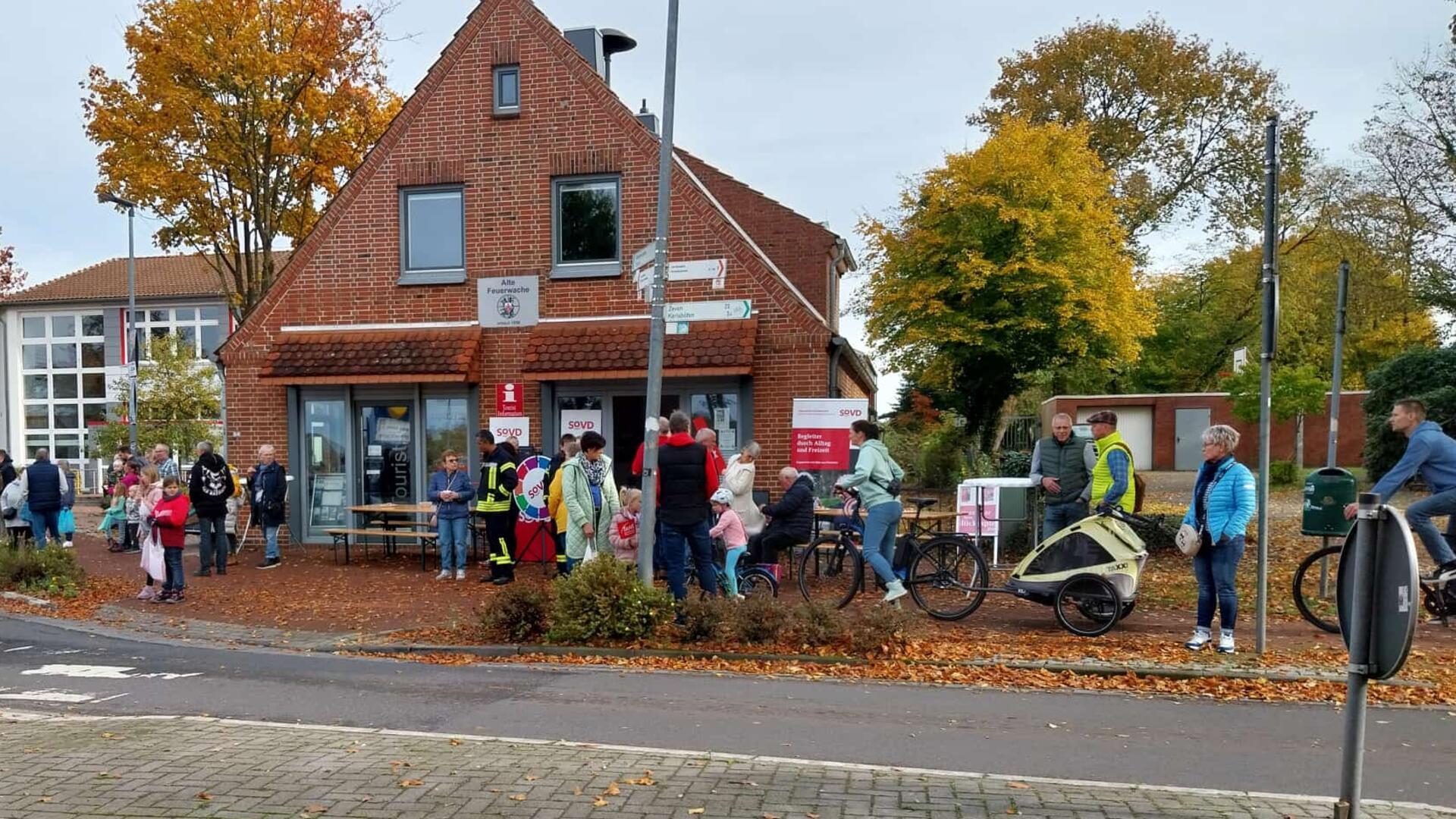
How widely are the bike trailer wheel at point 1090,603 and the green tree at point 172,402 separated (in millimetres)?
34472

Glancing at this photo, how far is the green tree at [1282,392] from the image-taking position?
28.5 metres

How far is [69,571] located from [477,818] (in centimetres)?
1150

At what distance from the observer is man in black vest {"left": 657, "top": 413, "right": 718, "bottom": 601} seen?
1005cm

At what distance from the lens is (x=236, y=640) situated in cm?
1048

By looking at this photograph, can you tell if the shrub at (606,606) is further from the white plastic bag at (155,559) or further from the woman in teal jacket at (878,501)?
the white plastic bag at (155,559)

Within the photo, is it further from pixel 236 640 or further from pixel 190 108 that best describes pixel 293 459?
pixel 190 108

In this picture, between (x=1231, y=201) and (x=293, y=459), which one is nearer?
(x=293, y=459)

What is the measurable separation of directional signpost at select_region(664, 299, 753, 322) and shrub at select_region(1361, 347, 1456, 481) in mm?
20123

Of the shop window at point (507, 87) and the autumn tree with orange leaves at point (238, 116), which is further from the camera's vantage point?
the autumn tree with orange leaves at point (238, 116)

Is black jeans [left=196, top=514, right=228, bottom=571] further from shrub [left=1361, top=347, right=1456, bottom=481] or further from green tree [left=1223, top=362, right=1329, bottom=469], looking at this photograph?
green tree [left=1223, top=362, right=1329, bottom=469]

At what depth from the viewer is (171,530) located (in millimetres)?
12477

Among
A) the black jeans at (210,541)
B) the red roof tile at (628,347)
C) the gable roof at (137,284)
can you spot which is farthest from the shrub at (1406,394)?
the gable roof at (137,284)

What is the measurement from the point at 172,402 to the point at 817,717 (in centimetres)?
3847

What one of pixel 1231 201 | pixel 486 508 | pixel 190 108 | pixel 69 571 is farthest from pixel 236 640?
pixel 1231 201
